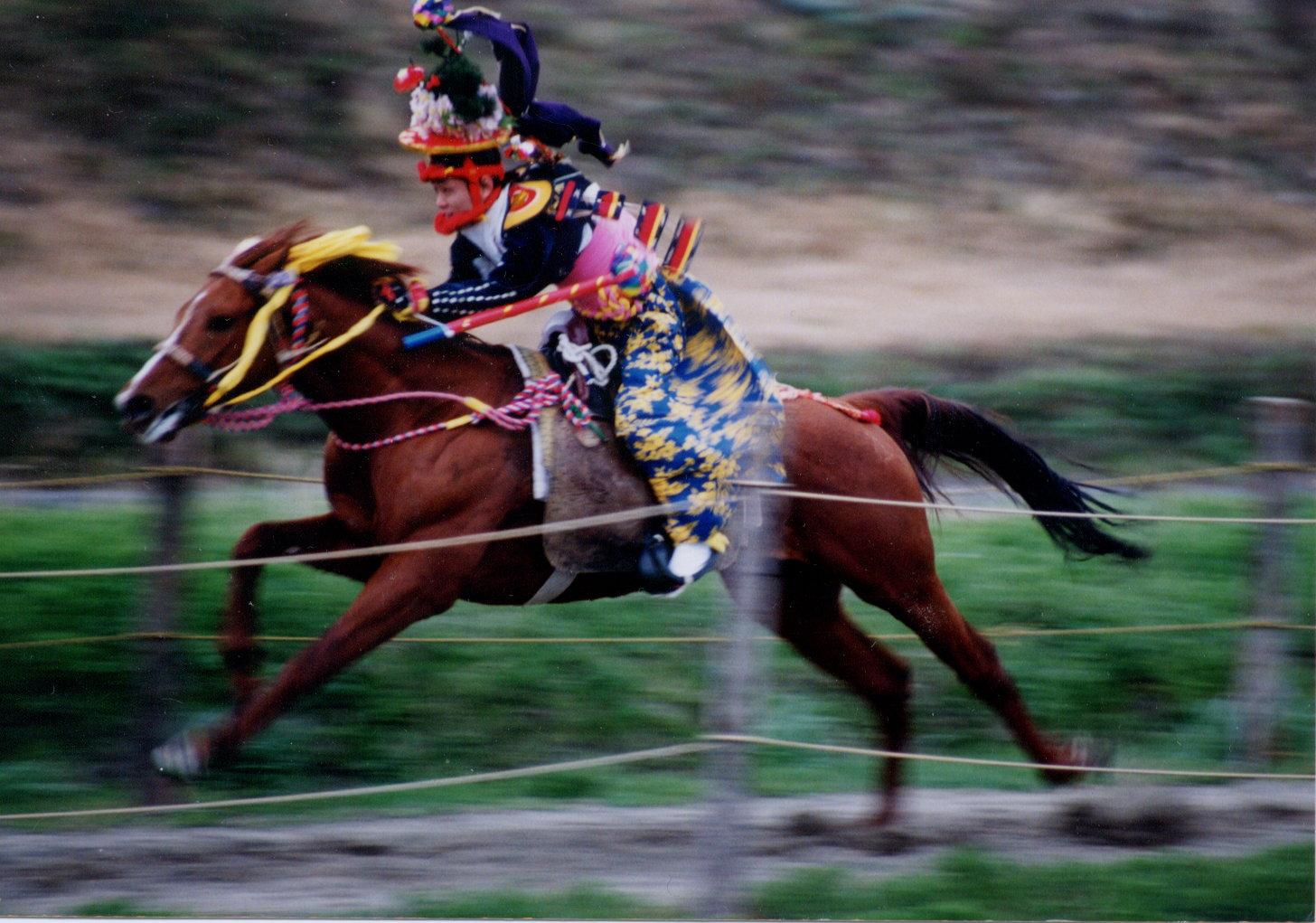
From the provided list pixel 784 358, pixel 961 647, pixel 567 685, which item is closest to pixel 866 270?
pixel 784 358

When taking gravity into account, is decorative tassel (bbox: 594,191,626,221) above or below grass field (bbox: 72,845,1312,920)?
above

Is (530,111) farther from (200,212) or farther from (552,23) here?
(552,23)

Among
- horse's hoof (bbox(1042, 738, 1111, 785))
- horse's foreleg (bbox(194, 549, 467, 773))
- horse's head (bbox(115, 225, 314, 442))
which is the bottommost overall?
horse's hoof (bbox(1042, 738, 1111, 785))

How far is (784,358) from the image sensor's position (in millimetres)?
8562

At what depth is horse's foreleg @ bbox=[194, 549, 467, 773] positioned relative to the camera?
4055 millimetres

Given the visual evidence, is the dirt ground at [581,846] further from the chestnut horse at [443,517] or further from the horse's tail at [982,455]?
the horse's tail at [982,455]

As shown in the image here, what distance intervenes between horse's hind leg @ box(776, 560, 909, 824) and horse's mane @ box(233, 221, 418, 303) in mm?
1611

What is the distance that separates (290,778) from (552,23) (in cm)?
649

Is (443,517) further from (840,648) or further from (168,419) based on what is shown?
(840,648)

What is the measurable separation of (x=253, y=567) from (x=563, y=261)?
1.32 metres

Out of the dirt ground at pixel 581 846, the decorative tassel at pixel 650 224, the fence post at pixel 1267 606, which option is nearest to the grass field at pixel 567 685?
the fence post at pixel 1267 606

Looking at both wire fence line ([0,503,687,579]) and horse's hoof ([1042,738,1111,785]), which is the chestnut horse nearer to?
horse's hoof ([1042,738,1111,785])

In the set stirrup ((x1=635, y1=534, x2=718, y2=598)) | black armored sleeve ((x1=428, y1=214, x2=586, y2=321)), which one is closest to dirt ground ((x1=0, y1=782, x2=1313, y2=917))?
stirrup ((x1=635, y1=534, x2=718, y2=598))

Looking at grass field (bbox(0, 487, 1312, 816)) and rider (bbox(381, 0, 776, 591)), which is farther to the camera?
grass field (bbox(0, 487, 1312, 816))
